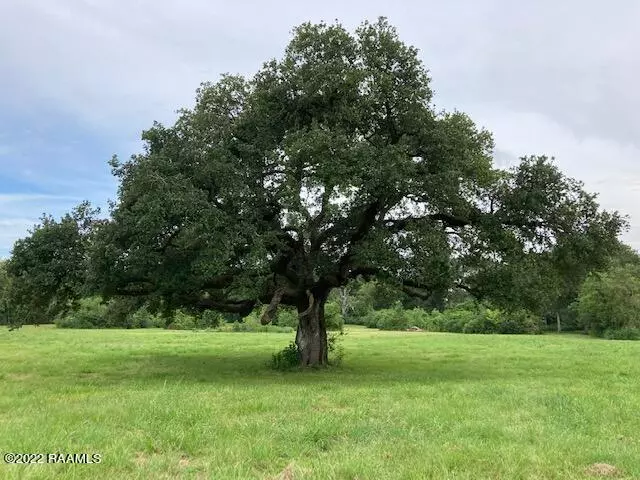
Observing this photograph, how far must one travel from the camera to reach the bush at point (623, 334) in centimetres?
6361

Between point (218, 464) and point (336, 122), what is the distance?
43.2 feet

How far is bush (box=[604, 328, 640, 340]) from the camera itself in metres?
63.6

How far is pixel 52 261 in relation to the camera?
18.8 m

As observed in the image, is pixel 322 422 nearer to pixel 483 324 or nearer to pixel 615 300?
pixel 483 324

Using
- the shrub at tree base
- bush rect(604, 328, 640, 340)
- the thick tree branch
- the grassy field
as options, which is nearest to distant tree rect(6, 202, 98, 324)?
the grassy field

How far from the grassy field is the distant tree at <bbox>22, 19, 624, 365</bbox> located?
3.08 m

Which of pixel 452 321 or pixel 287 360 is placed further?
pixel 452 321

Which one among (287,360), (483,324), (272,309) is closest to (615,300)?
(483,324)

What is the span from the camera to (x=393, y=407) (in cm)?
1279

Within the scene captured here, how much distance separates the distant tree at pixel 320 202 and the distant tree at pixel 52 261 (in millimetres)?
69

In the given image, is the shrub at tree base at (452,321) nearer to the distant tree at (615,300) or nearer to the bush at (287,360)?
the distant tree at (615,300)

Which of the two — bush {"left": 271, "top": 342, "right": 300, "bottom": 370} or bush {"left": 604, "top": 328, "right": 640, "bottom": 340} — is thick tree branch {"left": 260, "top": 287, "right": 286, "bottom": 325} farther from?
bush {"left": 604, "top": 328, "right": 640, "bottom": 340}

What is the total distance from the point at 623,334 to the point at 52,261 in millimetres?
63953

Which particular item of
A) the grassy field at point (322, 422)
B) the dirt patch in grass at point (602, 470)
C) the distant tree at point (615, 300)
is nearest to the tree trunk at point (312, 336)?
the grassy field at point (322, 422)
